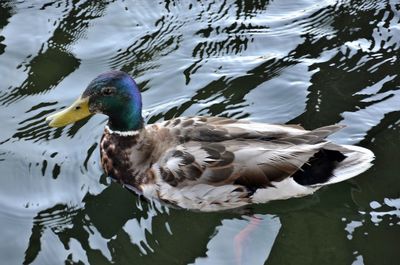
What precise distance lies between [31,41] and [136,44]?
41.3 inches

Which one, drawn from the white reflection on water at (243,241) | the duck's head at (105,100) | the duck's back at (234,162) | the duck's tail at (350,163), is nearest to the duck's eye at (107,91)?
the duck's head at (105,100)

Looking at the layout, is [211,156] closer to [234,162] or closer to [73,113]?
[234,162]

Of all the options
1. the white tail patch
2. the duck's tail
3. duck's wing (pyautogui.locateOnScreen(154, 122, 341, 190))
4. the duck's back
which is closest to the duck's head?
the duck's back

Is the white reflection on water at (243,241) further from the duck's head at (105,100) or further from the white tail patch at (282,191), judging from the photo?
the duck's head at (105,100)

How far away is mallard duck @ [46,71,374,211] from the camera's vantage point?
18.1ft

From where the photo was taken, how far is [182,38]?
753 cm

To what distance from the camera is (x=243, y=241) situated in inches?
217

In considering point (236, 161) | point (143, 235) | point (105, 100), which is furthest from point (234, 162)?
point (105, 100)

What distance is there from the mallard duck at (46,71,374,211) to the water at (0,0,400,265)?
24 cm

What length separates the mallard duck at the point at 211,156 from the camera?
18.1ft

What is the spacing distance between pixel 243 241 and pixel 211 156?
67cm

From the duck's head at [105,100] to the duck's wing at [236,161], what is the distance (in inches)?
21.4

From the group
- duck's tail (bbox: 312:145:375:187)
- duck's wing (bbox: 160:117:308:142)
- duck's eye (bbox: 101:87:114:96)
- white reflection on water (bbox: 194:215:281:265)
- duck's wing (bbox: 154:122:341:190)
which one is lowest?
white reflection on water (bbox: 194:215:281:265)

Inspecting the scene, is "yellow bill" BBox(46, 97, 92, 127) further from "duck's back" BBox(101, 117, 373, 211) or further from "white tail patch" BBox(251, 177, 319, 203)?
"white tail patch" BBox(251, 177, 319, 203)
